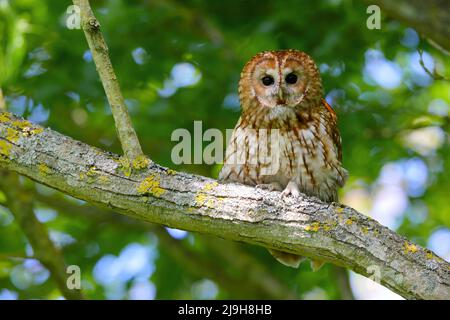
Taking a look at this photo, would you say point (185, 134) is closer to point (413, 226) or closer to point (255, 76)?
point (255, 76)

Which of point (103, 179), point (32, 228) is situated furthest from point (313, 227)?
point (32, 228)

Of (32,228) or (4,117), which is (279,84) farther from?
(32,228)

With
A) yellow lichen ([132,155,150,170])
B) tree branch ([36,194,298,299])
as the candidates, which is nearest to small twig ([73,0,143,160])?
yellow lichen ([132,155,150,170])

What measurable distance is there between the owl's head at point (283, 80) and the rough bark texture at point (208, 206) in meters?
1.48

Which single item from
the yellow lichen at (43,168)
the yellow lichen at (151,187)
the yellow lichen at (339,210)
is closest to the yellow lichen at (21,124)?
the yellow lichen at (43,168)

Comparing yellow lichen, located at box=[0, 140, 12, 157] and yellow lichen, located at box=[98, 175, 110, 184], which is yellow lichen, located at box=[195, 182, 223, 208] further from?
yellow lichen, located at box=[0, 140, 12, 157]

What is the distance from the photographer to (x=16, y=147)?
13.3 feet

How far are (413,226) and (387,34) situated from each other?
2423mm

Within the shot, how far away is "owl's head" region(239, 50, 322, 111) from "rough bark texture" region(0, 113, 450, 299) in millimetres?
1475

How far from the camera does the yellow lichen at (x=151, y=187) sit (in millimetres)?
3988

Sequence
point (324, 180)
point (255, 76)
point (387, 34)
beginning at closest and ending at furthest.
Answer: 1. point (324, 180)
2. point (255, 76)
3. point (387, 34)

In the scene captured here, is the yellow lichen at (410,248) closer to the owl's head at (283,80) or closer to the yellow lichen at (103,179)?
the yellow lichen at (103,179)
